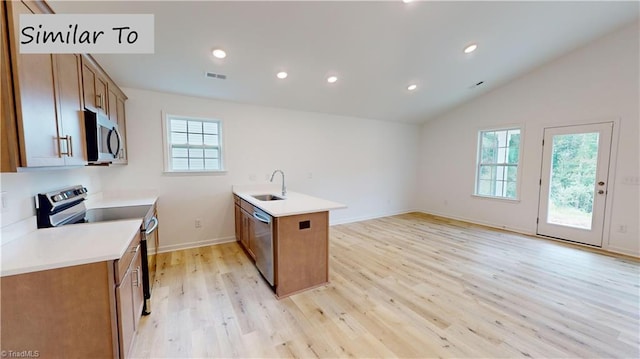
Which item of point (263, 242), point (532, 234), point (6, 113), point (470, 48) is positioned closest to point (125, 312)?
point (6, 113)

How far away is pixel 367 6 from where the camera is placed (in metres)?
2.46

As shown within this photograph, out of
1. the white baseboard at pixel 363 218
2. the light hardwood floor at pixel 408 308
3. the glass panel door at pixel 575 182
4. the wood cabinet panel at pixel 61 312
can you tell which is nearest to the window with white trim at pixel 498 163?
the glass panel door at pixel 575 182

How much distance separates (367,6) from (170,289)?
11.8 ft

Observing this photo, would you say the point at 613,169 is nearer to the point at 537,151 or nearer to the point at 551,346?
the point at 537,151

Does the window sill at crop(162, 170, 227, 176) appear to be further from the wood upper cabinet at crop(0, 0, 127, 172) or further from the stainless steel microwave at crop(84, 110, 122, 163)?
the wood upper cabinet at crop(0, 0, 127, 172)

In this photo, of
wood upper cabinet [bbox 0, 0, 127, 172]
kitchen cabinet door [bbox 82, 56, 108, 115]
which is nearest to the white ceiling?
kitchen cabinet door [bbox 82, 56, 108, 115]

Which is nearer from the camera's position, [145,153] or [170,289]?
[170,289]

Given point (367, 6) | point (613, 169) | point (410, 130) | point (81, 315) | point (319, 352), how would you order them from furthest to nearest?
point (410, 130) → point (613, 169) → point (367, 6) → point (319, 352) → point (81, 315)

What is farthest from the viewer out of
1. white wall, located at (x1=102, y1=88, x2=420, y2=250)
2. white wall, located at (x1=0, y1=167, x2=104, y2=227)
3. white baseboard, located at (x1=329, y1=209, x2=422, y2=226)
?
white baseboard, located at (x1=329, y1=209, x2=422, y2=226)

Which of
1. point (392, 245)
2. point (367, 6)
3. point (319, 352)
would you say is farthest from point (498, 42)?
point (319, 352)

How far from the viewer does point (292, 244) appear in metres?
2.49

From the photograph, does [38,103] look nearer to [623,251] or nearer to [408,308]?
[408,308]

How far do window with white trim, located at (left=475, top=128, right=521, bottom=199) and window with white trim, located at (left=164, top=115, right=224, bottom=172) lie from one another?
5421 millimetres

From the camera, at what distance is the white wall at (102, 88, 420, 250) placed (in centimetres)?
347
